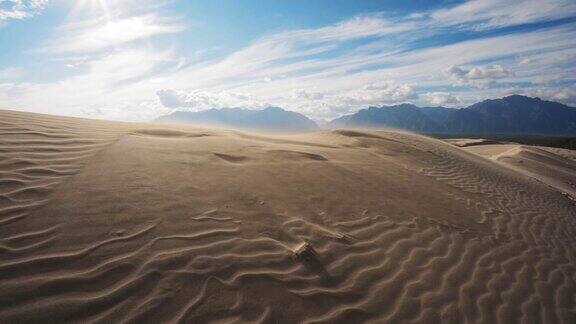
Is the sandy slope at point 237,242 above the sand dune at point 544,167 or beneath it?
above

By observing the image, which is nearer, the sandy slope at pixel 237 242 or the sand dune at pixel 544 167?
the sandy slope at pixel 237 242

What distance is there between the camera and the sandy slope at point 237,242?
3557mm

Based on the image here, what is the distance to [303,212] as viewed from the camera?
5910 mm

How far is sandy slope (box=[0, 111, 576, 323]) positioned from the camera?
3.56 m

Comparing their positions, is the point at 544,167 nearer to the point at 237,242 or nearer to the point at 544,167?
the point at 544,167

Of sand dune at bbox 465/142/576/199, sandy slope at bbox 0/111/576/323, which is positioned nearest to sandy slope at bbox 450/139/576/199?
sand dune at bbox 465/142/576/199

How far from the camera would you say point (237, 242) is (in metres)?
4.62

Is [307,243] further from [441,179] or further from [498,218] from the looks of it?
[441,179]

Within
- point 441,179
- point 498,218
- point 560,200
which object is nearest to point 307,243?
point 498,218

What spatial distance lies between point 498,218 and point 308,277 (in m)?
6.04

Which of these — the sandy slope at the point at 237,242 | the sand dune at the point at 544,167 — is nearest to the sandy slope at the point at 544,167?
the sand dune at the point at 544,167

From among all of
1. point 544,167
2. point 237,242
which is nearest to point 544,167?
point 544,167

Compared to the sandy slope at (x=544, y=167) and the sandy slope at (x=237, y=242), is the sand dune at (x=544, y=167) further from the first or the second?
the sandy slope at (x=237, y=242)

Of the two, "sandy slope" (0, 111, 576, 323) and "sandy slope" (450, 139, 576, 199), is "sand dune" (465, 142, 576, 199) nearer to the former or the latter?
"sandy slope" (450, 139, 576, 199)
